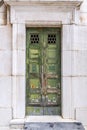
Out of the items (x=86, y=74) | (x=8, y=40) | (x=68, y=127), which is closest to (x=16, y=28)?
(x=8, y=40)

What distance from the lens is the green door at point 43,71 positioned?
7.93m

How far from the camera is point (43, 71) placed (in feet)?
26.0

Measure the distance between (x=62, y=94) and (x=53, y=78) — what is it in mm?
482

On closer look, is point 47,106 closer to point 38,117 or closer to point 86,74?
point 38,117

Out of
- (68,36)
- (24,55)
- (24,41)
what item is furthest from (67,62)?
(24,41)

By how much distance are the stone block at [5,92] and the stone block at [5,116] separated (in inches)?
4.8

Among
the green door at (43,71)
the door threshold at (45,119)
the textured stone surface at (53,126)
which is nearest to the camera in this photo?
the textured stone surface at (53,126)

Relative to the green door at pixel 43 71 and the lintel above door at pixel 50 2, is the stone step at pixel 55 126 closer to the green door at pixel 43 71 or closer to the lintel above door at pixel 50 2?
the green door at pixel 43 71

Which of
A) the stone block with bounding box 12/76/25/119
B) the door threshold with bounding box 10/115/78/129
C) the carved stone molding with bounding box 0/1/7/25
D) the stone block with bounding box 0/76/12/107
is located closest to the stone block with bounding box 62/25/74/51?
the stone block with bounding box 12/76/25/119

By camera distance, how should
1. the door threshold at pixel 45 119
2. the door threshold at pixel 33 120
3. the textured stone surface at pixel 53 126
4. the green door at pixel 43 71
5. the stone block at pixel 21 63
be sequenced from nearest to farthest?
1. the textured stone surface at pixel 53 126
2. the door threshold at pixel 33 120
3. the door threshold at pixel 45 119
4. the stone block at pixel 21 63
5. the green door at pixel 43 71

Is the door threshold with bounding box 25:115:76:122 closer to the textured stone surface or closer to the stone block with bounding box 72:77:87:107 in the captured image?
the textured stone surface

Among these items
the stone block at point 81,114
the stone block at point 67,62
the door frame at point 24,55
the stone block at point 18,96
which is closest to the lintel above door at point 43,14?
the door frame at point 24,55

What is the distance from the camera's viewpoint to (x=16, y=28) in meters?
7.66

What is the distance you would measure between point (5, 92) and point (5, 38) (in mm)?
1301
